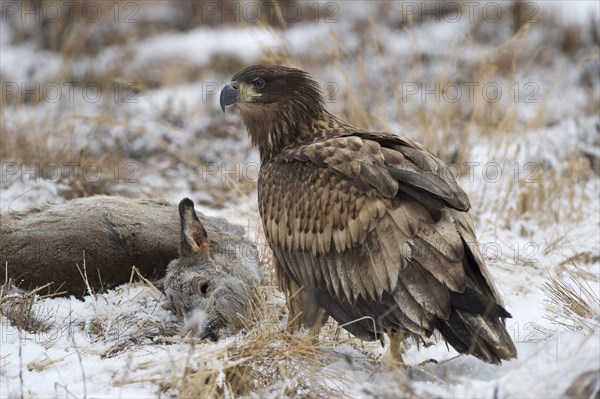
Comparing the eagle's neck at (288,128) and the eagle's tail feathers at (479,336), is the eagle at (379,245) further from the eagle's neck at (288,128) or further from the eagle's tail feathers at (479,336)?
the eagle's neck at (288,128)

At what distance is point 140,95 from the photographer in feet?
37.5

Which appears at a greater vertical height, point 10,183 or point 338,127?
point 338,127

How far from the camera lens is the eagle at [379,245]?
3967mm

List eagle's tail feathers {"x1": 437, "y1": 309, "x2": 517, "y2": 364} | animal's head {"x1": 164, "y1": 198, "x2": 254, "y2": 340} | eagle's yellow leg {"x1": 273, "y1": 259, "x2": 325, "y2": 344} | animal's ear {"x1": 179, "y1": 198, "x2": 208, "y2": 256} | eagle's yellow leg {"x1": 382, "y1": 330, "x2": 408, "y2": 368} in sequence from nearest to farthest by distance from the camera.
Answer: eagle's tail feathers {"x1": 437, "y1": 309, "x2": 517, "y2": 364} → eagle's yellow leg {"x1": 382, "y1": 330, "x2": 408, "y2": 368} → eagle's yellow leg {"x1": 273, "y1": 259, "x2": 325, "y2": 344} → animal's head {"x1": 164, "y1": 198, "x2": 254, "y2": 340} → animal's ear {"x1": 179, "y1": 198, "x2": 208, "y2": 256}

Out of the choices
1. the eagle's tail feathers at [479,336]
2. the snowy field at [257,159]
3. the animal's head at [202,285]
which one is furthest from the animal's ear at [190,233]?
the eagle's tail feathers at [479,336]

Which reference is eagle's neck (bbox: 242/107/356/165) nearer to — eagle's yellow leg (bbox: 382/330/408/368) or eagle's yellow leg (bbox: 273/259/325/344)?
eagle's yellow leg (bbox: 273/259/325/344)

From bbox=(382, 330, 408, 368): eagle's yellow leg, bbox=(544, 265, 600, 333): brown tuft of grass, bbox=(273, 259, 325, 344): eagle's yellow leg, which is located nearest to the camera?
Result: bbox=(382, 330, 408, 368): eagle's yellow leg

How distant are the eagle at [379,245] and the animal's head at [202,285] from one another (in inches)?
13.5

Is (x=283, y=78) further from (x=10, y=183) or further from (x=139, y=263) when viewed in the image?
(x=10, y=183)

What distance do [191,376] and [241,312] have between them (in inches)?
46.5

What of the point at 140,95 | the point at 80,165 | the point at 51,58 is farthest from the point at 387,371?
the point at 51,58

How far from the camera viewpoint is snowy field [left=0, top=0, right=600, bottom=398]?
3.96 metres

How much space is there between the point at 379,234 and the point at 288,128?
126cm

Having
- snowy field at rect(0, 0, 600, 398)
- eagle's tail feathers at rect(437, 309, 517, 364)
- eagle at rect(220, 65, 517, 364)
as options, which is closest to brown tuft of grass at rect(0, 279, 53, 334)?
snowy field at rect(0, 0, 600, 398)
